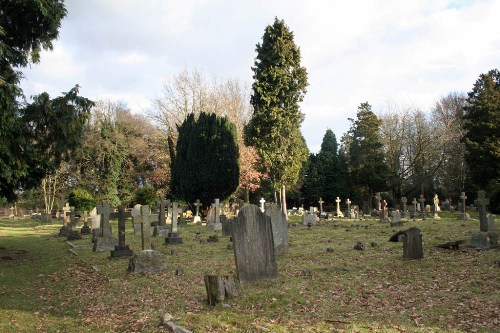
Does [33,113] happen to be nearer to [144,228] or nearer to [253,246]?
[144,228]

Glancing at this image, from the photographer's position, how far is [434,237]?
14094mm

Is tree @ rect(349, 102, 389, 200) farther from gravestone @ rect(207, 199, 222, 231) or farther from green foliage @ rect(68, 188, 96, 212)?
green foliage @ rect(68, 188, 96, 212)

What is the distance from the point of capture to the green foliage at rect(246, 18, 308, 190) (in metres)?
32.4

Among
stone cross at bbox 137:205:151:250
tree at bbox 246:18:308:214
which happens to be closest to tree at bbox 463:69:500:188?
tree at bbox 246:18:308:214

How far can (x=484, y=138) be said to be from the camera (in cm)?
3456

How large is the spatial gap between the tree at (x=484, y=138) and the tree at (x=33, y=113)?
31451 mm

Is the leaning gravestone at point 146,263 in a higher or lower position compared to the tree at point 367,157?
lower

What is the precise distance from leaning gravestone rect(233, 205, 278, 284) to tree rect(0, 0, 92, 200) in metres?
6.63

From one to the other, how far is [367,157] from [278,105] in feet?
45.3

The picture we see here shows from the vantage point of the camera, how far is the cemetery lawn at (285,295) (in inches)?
229

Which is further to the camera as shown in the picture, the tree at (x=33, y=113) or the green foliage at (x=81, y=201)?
the green foliage at (x=81, y=201)

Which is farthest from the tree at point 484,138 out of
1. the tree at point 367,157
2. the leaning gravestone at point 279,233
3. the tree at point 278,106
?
the leaning gravestone at point 279,233

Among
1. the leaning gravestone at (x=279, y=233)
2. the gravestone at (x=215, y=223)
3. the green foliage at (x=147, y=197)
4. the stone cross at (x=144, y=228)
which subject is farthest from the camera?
the green foliage at (x=147, y=197)

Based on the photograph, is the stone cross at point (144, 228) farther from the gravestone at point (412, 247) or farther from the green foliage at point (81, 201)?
the green foliage at point (81, 201)
